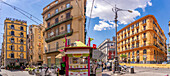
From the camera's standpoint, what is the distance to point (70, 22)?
105 ft

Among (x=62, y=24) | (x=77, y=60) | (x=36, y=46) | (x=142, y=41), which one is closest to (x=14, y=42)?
(x=36, y=46)

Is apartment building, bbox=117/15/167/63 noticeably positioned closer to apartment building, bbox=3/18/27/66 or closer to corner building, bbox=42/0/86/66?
corner building, bbox=42/0/86/66

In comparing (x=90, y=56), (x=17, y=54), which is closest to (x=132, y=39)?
(x=17, y=54)

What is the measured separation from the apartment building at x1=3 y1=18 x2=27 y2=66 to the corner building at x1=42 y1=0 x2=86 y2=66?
1882 centimetres

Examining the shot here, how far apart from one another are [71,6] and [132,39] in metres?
45.2

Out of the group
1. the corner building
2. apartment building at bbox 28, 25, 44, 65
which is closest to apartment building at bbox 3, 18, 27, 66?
apartment building at bbox 28, 25, 44, 65

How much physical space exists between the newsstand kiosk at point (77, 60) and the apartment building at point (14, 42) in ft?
145

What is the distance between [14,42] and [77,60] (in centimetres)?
4861

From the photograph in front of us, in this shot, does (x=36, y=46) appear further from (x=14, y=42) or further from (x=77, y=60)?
(x=77, y=60)

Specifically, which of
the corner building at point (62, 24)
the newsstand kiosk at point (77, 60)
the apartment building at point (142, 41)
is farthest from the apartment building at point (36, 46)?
the newsstand kiosk at point (77, 60)

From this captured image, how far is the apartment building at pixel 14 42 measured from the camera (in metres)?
52.8

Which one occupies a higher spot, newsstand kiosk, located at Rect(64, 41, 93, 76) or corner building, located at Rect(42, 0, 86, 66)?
corner building, located at Rect(42, 0, 86, 66)

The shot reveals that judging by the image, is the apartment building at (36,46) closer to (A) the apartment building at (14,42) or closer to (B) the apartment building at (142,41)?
(A) the apartment building at (14,42)

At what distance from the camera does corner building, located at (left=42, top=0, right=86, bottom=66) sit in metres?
30.4
